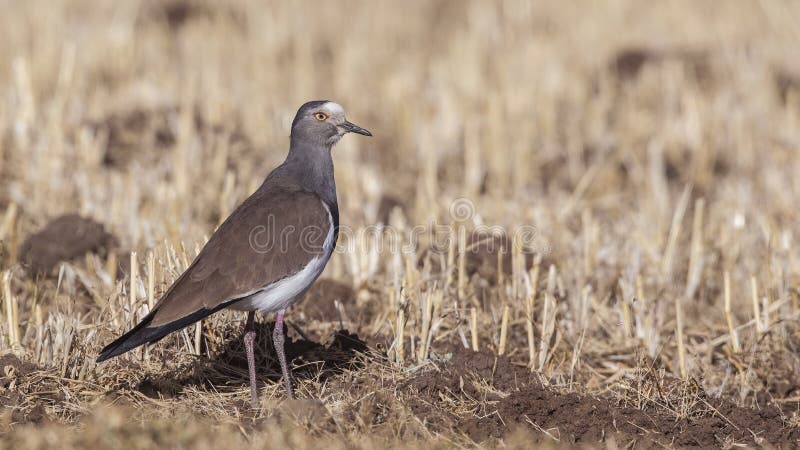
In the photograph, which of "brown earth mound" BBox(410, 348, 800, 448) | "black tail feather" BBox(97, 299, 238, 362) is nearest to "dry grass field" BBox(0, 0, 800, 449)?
"brown earth mound" BBox(410, 348, 800, 448)

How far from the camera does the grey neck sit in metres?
6.24

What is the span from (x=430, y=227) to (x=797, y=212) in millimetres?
3405

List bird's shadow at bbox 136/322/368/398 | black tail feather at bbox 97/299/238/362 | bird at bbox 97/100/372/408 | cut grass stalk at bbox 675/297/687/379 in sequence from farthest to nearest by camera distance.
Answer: cut grass stalk at bbox 675/297/687/379, bird's shadow at bbox 136/322/368/398, bird at bbox 97/100/372/408, black tail feather at bbox 97/299/238/362

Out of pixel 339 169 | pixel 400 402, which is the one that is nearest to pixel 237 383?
pixel 400 402

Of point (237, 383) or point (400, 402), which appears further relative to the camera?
point (237, 383)

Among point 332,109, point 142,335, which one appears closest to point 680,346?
point 332,109

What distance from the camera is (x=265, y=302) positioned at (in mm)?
5664

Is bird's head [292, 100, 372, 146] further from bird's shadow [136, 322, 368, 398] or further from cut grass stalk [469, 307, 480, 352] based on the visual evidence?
cut grass stalk [469, 307, 480, 352]

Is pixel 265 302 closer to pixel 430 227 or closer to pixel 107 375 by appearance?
pixel 107 375

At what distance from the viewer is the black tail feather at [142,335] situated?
511 centimetres

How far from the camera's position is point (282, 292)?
5.67 m

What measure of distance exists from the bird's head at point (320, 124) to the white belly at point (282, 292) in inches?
38.8

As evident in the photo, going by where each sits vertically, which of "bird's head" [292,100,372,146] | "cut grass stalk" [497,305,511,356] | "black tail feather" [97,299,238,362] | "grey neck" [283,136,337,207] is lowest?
"cut grass stalk" [497,305,511,356]

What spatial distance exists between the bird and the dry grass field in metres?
0.45
